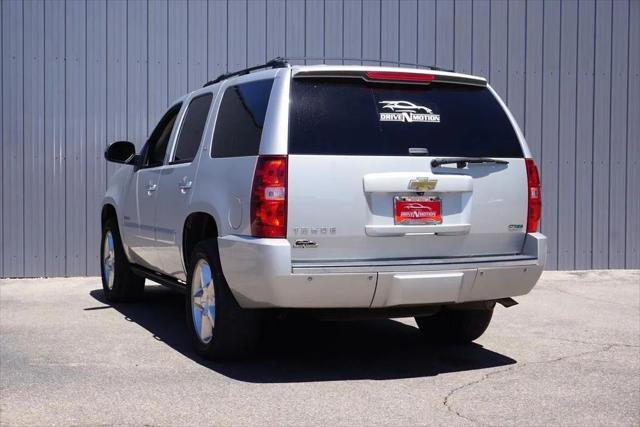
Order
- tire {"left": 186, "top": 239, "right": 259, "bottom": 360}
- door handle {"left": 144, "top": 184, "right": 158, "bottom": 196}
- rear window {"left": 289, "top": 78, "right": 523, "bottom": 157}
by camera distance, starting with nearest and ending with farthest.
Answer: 1. rear window {"left": 289, "top": 78, "right": 523, "bottom": 157}
2. tire {"left": 186, "top": 239, "right": 259, "bottom": 360}
3. door handle {"left": 144, "top": 184, "right": 158, "bottom": 196}

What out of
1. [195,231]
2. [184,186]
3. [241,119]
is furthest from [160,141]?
[241,119]

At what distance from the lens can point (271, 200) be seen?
5.22 metres

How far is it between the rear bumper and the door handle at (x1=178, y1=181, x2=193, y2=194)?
86cm

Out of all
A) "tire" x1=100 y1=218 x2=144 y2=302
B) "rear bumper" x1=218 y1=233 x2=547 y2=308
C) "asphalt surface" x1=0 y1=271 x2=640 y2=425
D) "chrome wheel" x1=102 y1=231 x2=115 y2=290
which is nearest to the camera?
"asphalt surface" x1=0 y1=271 x2=640 y2=425

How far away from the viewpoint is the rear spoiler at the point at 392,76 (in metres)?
5.54

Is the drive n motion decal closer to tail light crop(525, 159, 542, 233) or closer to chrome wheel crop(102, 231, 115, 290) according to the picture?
tail light crop(525, 159, 542, 233)

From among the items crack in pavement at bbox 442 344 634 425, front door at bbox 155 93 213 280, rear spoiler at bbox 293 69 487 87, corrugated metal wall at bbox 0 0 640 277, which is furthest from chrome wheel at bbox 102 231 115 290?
crack in pavement at bbox 442 344 634 425

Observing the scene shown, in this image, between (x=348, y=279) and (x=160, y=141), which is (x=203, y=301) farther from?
(x=160, y=141)

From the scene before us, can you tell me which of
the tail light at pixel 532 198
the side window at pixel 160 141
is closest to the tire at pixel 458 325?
the tail light at pixel 532 198

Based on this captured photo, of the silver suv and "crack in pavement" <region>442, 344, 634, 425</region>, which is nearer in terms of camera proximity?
"crack in pavement" <region>442, 344, 634, 425</region>

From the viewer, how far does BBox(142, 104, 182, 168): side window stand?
24.4 feet

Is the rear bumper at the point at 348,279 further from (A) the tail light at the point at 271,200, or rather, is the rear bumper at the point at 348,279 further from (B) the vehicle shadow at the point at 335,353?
(B) the vehicle shadow at the point at 335,353

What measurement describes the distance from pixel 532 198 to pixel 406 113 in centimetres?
104

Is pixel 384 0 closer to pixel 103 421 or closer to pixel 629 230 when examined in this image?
pixel 629 230
